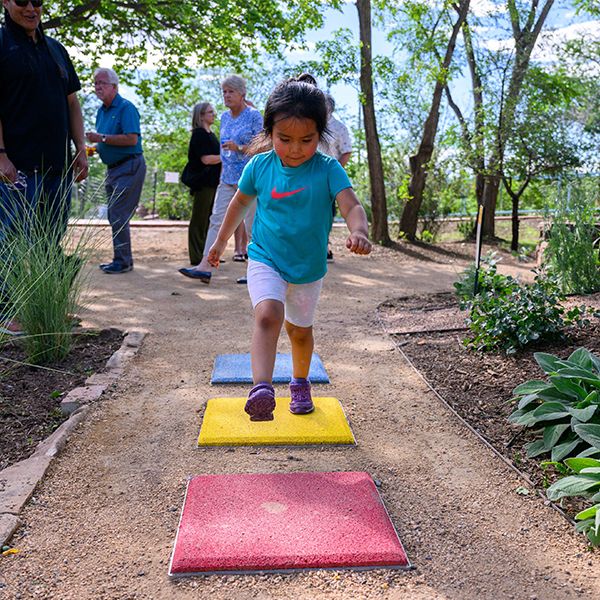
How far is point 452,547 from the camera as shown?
2.35 meters

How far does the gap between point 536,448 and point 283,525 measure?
123cm

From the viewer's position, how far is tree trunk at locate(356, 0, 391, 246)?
10.2 metres

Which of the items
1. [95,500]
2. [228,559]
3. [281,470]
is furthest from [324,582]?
[95,500]

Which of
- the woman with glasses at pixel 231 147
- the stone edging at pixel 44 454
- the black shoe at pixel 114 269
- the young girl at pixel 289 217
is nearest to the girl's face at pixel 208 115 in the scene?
the woman with glasses at pixel 231 147

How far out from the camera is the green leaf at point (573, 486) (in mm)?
2410

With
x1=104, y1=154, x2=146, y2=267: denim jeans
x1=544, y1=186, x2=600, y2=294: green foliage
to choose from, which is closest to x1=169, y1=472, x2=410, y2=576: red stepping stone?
x1=544, y1=186, x2=600, y2=294: green foliage

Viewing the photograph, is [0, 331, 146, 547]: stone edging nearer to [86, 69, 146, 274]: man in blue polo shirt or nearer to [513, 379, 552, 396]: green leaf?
[513, 379, 552, 396]: green leaf

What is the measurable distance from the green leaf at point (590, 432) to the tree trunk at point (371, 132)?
8.29m

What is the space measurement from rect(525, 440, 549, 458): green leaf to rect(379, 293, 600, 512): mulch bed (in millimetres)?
35

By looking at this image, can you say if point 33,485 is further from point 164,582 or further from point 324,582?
point 324,582

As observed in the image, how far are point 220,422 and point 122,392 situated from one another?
77 cm

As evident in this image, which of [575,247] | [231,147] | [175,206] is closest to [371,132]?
[231,147]

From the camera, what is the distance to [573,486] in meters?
2.44

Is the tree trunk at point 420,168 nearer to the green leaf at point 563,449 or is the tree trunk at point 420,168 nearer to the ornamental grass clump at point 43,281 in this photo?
the ornamental grass clump at point 43,281
